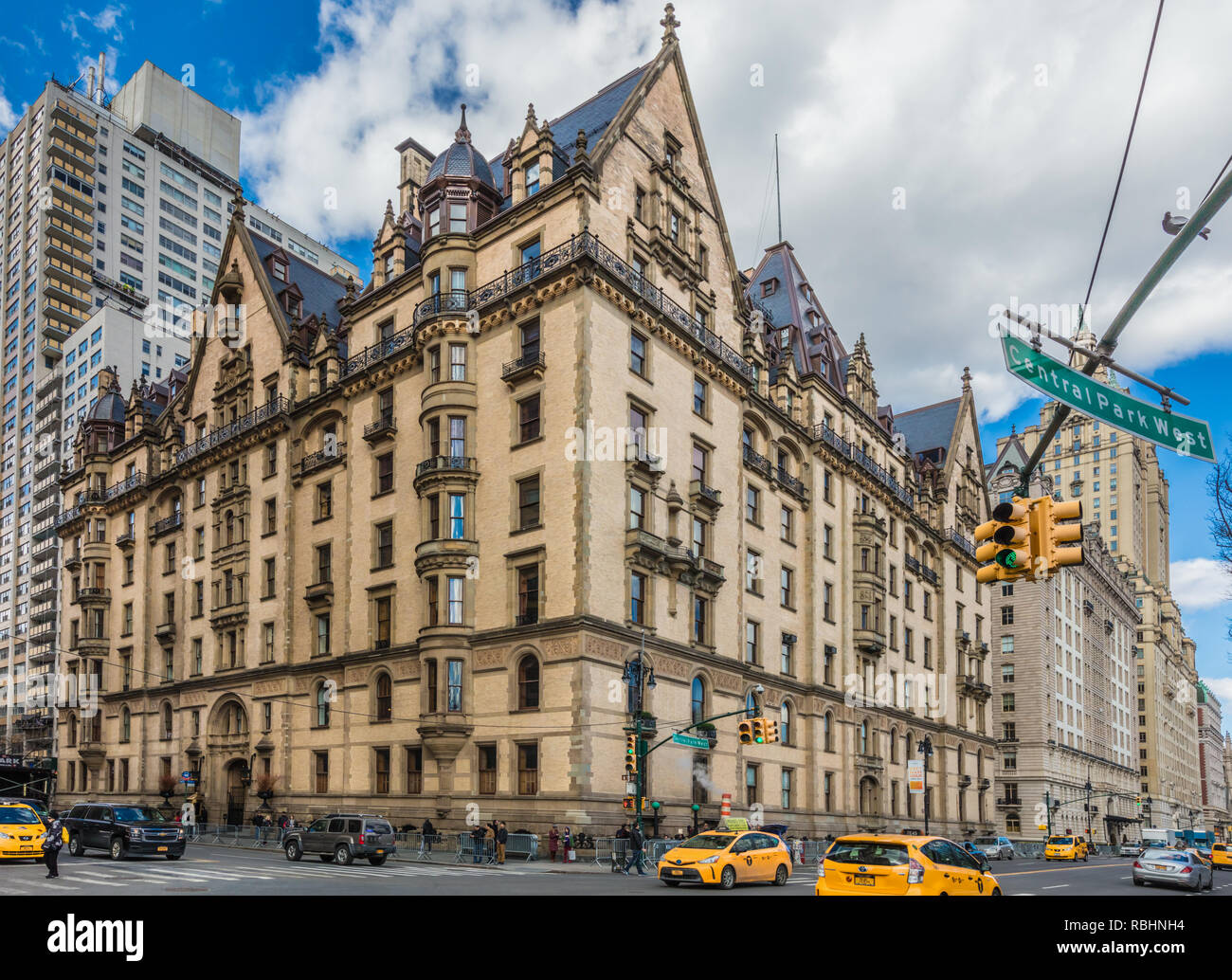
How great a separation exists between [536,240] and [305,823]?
29.1 m

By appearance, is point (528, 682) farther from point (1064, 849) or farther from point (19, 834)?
point (1064, 849)

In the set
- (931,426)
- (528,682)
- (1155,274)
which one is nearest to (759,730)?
(528,682)

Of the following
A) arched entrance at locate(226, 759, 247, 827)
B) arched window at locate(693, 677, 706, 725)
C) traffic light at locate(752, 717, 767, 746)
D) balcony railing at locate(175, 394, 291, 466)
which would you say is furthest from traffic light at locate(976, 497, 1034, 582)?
arched entrance at locate(226, 759, 247, 827)

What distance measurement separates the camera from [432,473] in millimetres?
44906

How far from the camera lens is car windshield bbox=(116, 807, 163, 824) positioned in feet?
114

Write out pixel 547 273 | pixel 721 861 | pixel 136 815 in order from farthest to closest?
1. pixel 547 273
2. pixel 136 815
3. pixel 721 861

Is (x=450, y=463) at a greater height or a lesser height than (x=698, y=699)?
greater

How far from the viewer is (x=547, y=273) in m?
43.7

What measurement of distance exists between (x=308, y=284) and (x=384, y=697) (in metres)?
28.6

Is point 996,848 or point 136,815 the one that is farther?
point 996,848

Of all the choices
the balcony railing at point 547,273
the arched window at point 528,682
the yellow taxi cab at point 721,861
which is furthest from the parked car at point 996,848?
the yellow taxi cab at point 721,861

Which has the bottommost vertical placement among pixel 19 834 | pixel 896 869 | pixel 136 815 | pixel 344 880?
pixel 344 880

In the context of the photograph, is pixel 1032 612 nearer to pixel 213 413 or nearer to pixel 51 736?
pixel 213 413
